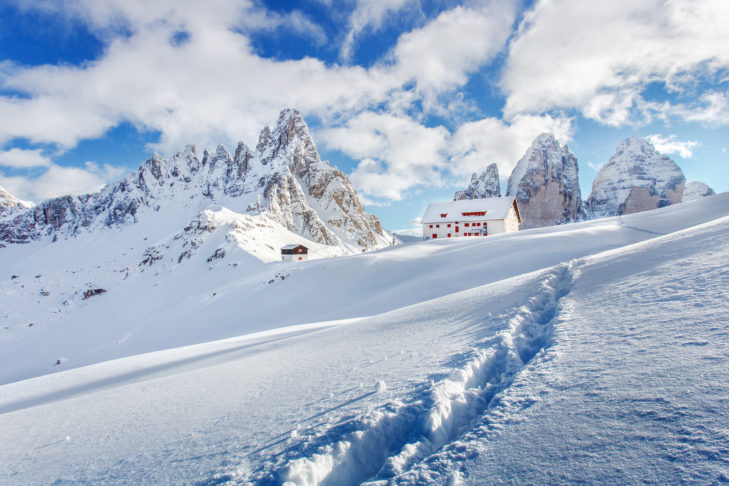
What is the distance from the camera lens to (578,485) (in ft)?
7.84

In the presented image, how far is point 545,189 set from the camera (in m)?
127

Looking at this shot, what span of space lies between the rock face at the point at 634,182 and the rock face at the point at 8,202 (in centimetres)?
21860

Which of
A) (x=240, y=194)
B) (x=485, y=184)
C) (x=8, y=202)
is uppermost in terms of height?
(x=8, y=202)

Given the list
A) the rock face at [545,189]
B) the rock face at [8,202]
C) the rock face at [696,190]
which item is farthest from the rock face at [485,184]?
the rock face at [8,202]

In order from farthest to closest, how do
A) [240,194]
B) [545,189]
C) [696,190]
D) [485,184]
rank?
[696,190]
[485,184]
[545,189]
[240,194]

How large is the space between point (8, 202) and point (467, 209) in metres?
168

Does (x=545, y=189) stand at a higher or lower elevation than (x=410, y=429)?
higher

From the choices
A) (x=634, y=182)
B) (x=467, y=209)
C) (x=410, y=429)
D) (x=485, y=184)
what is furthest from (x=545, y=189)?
(x=410, y=429)

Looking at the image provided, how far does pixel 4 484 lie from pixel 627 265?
1291 centimetres

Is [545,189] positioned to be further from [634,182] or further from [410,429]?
[410,429]

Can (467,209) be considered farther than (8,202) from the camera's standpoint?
No

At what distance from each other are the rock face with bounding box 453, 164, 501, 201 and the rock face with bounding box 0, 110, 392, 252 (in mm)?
43337

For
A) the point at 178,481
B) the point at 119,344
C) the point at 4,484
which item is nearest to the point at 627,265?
the point at 178,481

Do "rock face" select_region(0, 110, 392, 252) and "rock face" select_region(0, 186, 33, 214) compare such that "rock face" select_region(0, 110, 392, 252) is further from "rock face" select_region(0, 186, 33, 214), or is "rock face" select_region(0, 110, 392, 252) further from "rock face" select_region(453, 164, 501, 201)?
"rock face" select_region(453, 164, 501, 201)
